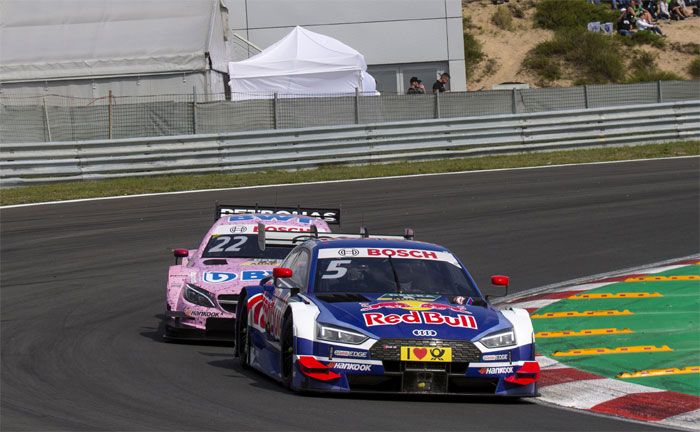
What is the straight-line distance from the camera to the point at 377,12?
150 feet

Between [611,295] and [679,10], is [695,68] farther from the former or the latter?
[611,295]

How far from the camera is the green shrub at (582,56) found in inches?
2144

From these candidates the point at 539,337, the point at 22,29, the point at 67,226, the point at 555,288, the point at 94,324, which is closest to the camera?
the point at 539,337

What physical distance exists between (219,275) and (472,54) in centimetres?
4720

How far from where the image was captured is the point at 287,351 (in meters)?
8.76

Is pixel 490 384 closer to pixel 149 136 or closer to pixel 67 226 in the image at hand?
pixel 67 226

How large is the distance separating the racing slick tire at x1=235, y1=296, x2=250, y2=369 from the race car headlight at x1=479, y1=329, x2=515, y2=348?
2.41 meters

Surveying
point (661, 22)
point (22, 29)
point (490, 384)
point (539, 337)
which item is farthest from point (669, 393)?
point (661, 22)

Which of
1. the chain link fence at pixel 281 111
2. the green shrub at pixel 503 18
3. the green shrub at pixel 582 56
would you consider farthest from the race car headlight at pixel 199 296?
the green shrub at pixel 503 18

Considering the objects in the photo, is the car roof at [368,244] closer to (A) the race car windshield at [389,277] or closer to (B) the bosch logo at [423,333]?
(A) the race car windshield at [389,277]

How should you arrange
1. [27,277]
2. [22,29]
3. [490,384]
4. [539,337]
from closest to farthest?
[490,384] → [539,337] → [27,277] → [22,29]

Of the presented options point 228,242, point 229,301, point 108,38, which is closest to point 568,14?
point 108,38

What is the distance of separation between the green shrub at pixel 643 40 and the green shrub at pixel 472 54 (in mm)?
6502

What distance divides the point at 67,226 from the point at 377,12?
27.1 metres
